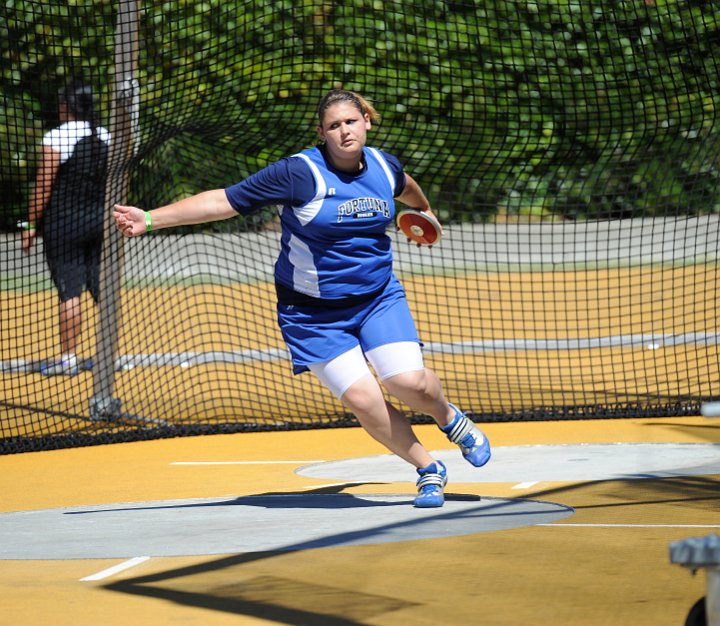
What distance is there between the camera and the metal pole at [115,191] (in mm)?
8859

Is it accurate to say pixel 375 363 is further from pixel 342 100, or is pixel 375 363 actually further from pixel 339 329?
pixel 342 100

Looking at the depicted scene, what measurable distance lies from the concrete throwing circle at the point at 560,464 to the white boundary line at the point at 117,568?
83.4 inches

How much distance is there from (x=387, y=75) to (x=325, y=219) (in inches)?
180

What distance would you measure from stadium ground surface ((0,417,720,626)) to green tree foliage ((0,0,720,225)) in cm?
281

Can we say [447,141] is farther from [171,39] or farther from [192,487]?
[192,487]

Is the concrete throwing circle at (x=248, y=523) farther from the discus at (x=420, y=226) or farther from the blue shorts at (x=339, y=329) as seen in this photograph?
the discus at (x=420, y=226)

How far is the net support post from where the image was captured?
2.99 m

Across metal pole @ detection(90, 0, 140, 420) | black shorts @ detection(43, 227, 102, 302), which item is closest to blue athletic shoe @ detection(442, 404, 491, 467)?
metal pole @ detection(90, 0, 140, 420)

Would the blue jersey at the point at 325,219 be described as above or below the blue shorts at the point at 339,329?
above

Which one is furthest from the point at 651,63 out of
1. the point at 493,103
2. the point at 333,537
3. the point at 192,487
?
the point at 333,537

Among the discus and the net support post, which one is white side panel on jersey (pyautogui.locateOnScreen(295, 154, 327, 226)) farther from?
the net support post

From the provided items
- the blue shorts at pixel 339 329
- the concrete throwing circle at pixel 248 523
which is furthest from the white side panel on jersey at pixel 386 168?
the concrete throwing circle at pixel 248 523

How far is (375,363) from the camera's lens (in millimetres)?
5684

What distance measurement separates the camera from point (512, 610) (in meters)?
3.89
